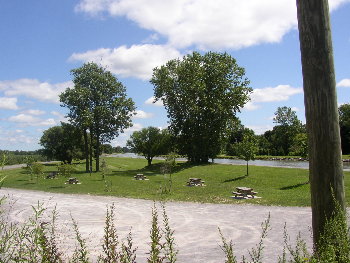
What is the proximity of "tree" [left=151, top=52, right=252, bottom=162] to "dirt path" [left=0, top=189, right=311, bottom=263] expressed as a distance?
28095 mm

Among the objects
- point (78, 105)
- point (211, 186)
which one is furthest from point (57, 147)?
point (211, 186)

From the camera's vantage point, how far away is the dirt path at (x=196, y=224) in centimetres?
964

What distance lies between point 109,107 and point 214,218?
124ft

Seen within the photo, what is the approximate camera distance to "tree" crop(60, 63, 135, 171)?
158ft

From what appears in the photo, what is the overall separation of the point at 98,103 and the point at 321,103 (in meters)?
48.0

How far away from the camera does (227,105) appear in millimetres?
47469

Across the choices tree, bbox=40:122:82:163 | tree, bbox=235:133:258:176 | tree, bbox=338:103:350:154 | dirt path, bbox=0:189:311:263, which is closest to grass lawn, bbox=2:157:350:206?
dirt path, bbox=0:189:311:263

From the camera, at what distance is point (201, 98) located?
156 ft

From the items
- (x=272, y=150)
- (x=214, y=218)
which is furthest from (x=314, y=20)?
(x=272, y=150)

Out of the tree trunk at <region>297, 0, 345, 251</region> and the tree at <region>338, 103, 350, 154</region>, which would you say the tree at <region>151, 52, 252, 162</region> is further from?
the tree trunk at <region>297, 0, 345, 251</region>

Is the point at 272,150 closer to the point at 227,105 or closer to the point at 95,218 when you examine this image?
the point at 227,105

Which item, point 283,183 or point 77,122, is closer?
point 283,183

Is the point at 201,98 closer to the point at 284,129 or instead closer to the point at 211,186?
the point at 211,186

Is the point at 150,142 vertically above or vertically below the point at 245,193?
above
